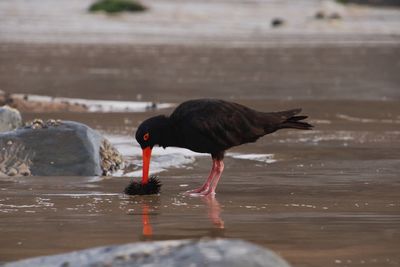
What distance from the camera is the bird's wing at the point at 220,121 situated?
27.9ft

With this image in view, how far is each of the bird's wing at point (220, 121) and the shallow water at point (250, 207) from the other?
388 mm

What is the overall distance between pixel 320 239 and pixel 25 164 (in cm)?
353

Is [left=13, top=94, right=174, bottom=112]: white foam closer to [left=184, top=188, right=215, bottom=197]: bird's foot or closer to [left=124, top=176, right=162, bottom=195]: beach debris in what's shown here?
[left=184, top=188, right=215, bottom=197]: bird's foot

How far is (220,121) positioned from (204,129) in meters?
0.14

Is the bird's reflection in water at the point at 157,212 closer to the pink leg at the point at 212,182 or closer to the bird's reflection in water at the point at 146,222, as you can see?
the bird's reflection in water at the point at 146,222

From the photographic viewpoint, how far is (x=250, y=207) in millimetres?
7824

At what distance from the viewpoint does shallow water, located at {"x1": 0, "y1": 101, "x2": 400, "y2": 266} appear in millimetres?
6492

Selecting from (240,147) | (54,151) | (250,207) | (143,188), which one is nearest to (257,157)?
(240,147)

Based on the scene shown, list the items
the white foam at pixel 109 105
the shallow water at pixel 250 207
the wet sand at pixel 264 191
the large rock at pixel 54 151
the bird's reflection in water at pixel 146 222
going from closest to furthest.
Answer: the shallow water at pixel 250 207, the wet sand at pixel 264 191, the bird's reflection in water at pixel 146 222, the large rock at pixel 54 151, the white foam at pixel 109 105

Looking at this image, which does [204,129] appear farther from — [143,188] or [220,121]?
[143,188]

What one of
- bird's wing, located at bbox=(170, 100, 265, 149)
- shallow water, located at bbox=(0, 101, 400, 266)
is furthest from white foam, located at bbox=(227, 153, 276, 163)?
bird's wing, located at bbox=(170, 100, 265, 149)

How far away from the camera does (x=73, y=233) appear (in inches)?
268

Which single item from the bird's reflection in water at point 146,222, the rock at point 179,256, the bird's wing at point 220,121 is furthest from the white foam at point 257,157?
the rock at point 179,256

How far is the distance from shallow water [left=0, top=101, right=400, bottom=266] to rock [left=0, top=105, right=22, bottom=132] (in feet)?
3.29
